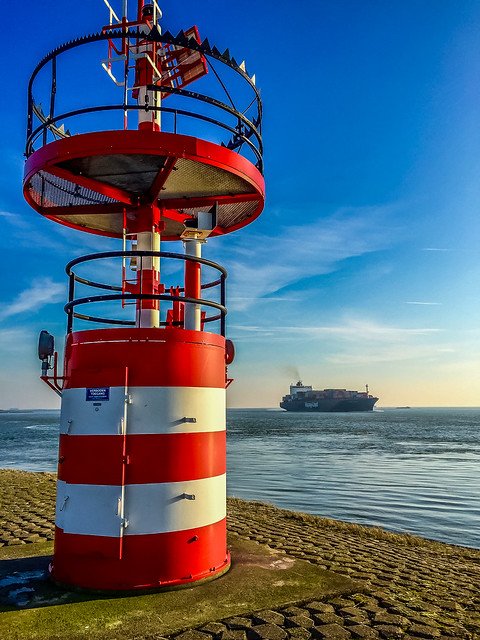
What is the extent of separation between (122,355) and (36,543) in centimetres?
410

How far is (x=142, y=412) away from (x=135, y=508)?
1022mm

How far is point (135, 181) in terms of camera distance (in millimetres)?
6516

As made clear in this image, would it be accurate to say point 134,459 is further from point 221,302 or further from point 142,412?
point 221,302

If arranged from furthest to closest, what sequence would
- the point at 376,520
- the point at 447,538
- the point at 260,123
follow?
the point at 376,520 < the point at 447,538 < the point at 260,123

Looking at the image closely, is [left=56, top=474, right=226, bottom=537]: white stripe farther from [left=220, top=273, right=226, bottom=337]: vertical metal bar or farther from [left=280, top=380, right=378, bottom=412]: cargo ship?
[left=280, top=380, right=378, bottom=412]: cargo ship

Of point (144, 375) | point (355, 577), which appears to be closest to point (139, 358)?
point (144, 375)

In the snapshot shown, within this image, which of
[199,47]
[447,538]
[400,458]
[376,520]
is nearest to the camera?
[199,47]

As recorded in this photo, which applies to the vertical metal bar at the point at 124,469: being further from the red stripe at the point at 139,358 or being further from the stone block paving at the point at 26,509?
the stone block paving at the point at 26,509

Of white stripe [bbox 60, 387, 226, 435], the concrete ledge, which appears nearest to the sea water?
the concrete ledge

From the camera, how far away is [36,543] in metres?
7.89

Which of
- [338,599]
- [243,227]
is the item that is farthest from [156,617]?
[243,227]

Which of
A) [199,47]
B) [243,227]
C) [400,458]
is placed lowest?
[400,458]

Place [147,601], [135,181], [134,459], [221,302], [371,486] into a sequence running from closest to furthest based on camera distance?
[147,601]
[134,459]
[135,181]
[221,302]
[371,486]

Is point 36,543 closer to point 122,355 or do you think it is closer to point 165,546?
point 165,546
